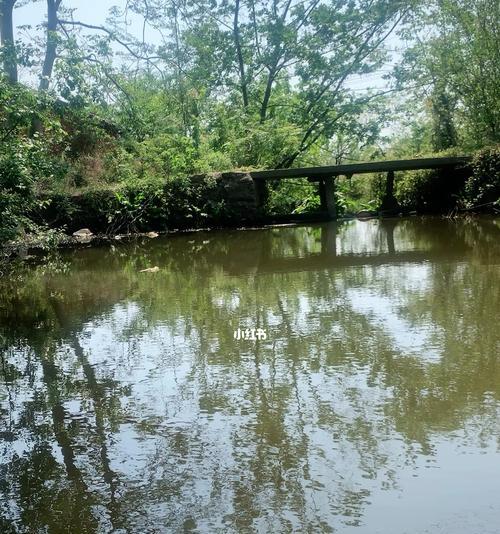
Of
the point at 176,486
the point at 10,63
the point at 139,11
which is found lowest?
the point at 176,486

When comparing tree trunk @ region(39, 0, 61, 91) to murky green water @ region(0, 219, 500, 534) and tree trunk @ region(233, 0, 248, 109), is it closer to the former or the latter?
tree trunk @ region(233, 0, 248, 109)

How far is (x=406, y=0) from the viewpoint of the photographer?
23.2 m

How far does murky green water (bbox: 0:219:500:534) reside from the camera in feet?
9.68

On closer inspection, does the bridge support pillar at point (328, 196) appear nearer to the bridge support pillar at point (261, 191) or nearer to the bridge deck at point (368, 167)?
the bridge deck at point (368, 167)

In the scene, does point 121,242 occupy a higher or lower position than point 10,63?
lower

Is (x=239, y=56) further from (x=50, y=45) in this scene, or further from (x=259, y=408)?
(x=259, y=408)

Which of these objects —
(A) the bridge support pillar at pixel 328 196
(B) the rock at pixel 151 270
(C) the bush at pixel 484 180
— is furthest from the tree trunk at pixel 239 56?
(B) the rock at pixel 151 270

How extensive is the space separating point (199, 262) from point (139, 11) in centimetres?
1225

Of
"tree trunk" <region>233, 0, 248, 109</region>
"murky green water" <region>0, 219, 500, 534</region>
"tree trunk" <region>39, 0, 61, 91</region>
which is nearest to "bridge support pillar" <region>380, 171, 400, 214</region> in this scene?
"tree trunk" <region>233, 0, 248, 109</region>

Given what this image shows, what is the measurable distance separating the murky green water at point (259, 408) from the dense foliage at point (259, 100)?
10821mm

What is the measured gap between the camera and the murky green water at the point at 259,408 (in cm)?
295

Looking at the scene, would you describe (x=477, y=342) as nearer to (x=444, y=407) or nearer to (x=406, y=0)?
(x=444, y=407)

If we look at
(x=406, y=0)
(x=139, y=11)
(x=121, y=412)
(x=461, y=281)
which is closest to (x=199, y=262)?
(x=461, y=281)

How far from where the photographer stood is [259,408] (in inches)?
164
